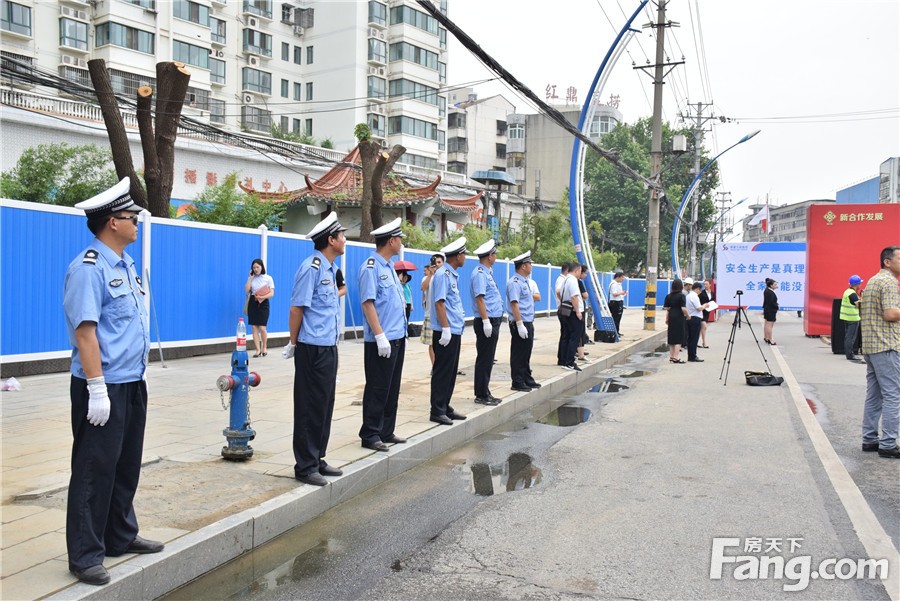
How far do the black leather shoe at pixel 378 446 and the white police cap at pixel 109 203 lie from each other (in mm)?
3136

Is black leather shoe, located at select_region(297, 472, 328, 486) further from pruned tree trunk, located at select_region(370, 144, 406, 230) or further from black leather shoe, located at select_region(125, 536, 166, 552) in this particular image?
pruned tree trunk, located at select_region(370, 144, 406, 230)

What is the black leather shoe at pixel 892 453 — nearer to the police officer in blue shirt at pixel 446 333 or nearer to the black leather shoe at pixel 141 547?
the police officer in blue shirt at pixel 446 333

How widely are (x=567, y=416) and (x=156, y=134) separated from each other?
891 cm

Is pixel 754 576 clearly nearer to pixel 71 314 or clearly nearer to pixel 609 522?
pixel 609 522

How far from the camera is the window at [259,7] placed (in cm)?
4038

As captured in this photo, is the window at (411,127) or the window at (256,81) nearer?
the window at (256,81)

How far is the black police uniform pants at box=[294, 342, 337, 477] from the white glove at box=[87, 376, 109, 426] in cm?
189

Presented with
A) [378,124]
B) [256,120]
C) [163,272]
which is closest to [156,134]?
[163,272]

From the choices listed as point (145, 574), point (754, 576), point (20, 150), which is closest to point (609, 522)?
point (754, 576)

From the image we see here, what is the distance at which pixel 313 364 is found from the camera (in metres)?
5.30

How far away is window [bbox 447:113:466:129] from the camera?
2280 inches

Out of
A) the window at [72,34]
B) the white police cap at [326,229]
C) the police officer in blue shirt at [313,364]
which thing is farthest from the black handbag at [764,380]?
the window at [72,34]

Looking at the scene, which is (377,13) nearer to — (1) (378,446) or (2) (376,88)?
(2) (376,88)

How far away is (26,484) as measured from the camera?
4.91 m
